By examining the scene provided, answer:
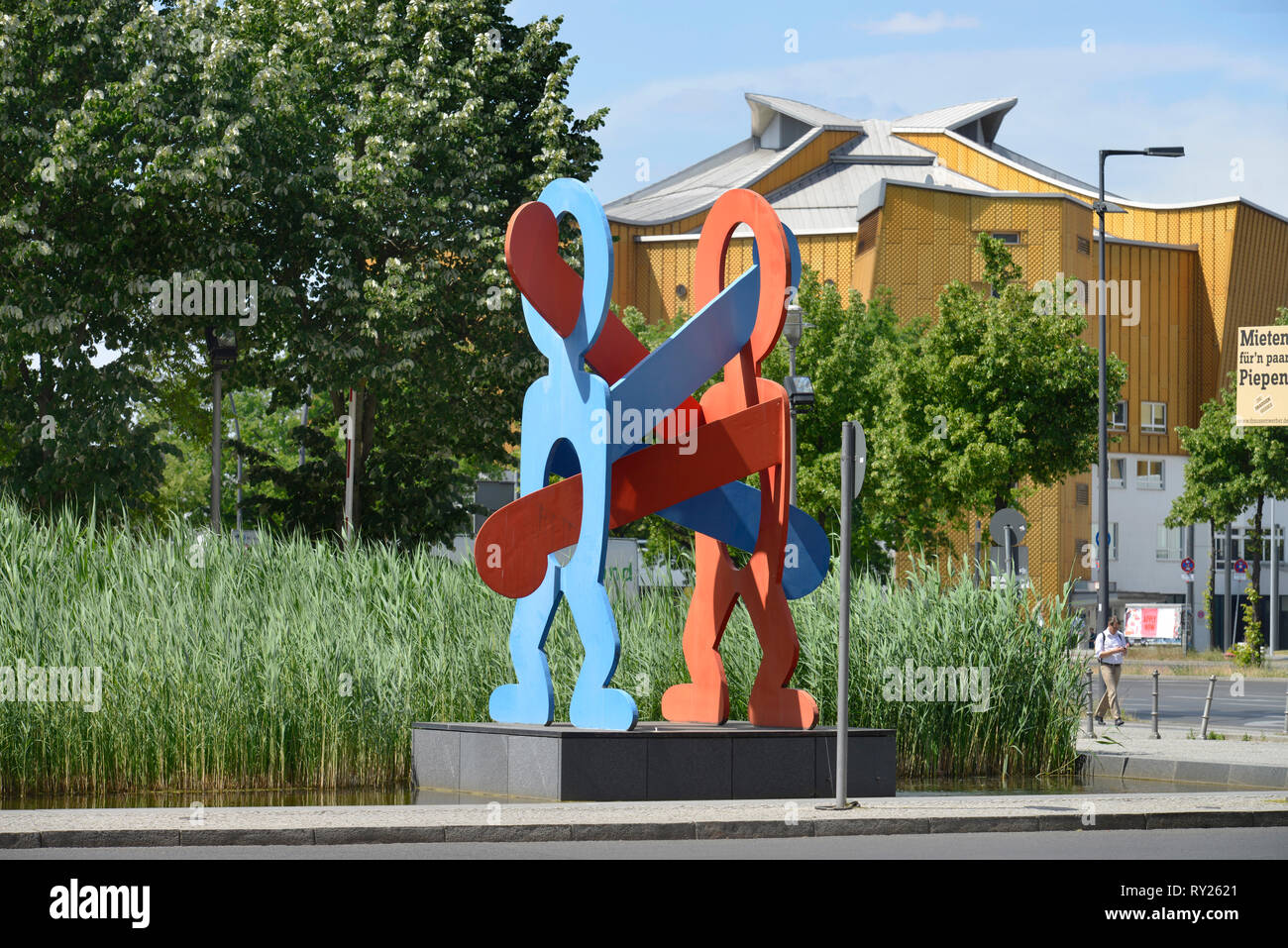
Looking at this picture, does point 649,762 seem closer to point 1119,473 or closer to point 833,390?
point 833,390

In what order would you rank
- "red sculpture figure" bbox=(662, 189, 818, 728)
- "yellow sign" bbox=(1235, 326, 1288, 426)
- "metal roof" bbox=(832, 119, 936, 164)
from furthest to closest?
1. "metal roof" bbox=(832, 119, 936, 164)
2. "yellow sign" bbox=(1235, 326, 1288, 426)
3. "red sculpture figure" bbox=(662, 189, 818, 728)

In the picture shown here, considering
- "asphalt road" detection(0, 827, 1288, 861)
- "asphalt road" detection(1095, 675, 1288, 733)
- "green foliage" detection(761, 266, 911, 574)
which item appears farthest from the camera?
"green foliage" detection(761, 266, 911, 574)

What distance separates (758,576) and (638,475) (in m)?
1.39

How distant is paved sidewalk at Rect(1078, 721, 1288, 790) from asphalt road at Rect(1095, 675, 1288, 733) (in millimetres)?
3191

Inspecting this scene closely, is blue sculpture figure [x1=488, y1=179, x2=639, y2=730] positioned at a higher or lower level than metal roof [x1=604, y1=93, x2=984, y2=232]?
lower

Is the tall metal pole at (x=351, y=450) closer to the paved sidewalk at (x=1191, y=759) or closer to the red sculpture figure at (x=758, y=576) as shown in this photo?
the paved sidewalk at (x=1191, y=759)

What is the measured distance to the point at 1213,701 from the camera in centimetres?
2848

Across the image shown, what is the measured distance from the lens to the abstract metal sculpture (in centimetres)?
1384

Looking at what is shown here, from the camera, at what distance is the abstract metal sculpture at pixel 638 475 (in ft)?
45.4

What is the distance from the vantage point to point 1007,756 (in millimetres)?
15938

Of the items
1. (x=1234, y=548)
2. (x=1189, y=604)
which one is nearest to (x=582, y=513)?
(x=1189, y=604)

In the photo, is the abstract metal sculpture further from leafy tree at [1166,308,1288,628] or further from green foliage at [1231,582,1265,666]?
leafy tree at [1166,308,1288,628]

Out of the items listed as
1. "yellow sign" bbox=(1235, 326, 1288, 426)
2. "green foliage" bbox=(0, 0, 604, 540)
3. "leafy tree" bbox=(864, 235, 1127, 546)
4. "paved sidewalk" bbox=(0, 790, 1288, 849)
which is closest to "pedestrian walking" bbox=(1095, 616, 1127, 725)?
"yellow sign" bbox=(1235, 326, 1288, 426)
